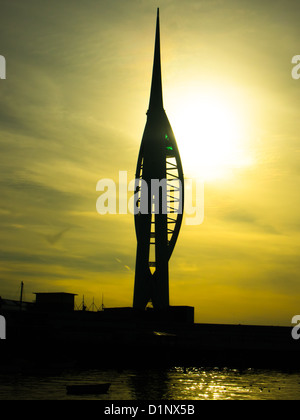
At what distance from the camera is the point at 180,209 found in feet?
354

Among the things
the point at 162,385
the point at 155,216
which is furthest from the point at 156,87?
the point at 162,385

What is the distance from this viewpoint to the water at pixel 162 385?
46719 millimetres

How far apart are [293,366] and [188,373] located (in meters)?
27.8

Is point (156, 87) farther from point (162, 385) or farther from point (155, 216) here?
point (162, 385)

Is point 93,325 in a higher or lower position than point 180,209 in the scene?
lower

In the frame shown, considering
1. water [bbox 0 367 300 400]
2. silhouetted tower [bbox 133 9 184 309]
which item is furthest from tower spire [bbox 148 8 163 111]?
water [bbox 0 367 300 400]

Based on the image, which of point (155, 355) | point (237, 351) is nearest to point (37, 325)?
point (155, 355)

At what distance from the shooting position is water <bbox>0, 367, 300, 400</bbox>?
153ft

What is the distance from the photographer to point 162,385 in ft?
179

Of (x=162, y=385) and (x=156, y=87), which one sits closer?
(x=162, y=385)

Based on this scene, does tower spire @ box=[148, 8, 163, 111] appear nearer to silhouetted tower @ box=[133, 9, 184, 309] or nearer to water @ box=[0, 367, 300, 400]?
silhouetted tower @ box=[133, 9, 184, 309]

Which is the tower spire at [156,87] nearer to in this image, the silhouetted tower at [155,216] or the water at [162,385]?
the silhouetted tower at [155,216]

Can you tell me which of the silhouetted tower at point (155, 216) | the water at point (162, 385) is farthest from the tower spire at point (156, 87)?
the water at point (162, 385)
